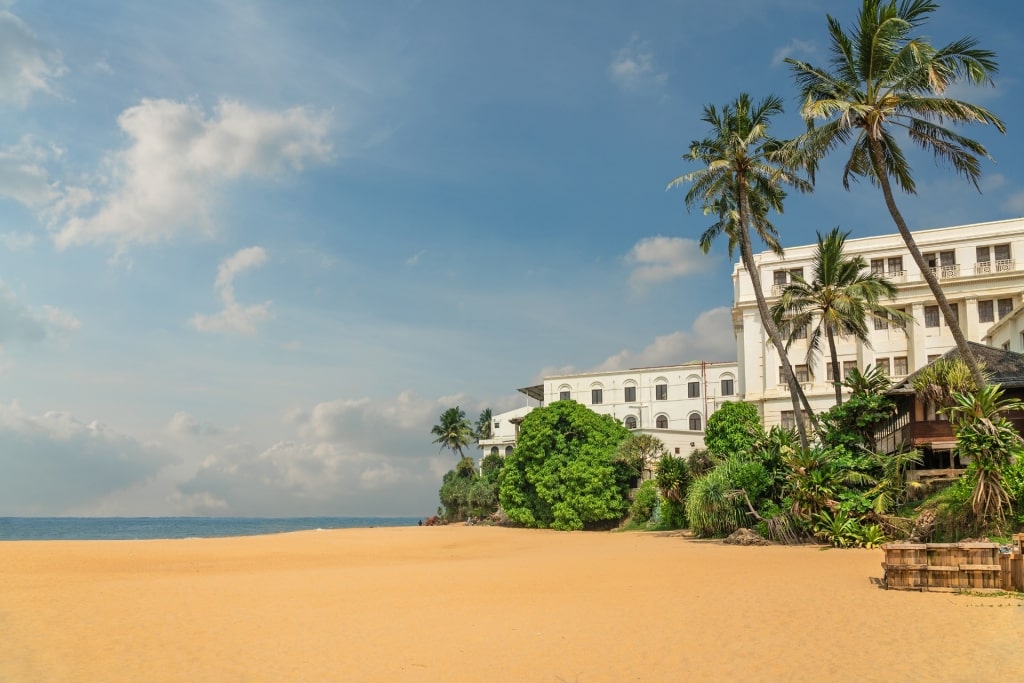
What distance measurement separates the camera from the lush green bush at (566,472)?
47344 mm

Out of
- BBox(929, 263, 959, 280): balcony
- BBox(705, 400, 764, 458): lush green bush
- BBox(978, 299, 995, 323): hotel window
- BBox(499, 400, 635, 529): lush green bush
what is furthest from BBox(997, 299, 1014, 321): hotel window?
BBox(499, 400, 635, 529): lush green bush

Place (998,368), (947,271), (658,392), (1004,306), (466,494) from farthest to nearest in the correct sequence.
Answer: (658,392) < (466,494) < (947,271) < (1004,306) < (998,368)

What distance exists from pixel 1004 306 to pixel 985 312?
109 cm

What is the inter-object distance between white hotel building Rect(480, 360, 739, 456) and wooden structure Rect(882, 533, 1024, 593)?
53.3 m

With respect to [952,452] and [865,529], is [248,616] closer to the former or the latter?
[865,529]

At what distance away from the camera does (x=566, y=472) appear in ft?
158

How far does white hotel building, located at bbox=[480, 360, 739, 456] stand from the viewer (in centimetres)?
7144

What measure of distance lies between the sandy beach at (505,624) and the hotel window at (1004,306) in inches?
1447

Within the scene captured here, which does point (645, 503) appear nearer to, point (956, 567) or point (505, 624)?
point (956, 567)

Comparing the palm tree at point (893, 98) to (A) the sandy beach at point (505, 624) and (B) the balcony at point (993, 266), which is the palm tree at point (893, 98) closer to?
(A) the sandy beach at point (505, 624)

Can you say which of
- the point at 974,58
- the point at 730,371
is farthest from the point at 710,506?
the point at 730,371

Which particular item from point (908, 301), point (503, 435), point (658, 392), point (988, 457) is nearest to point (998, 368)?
point (988, 457)

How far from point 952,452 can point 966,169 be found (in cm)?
952

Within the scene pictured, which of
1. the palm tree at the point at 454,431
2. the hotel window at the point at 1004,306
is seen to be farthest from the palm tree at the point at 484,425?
the hotel window at the point at 1004,306
